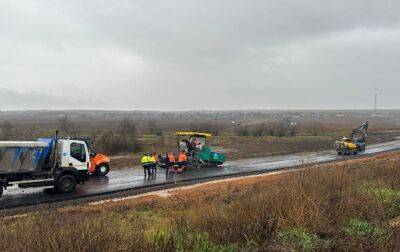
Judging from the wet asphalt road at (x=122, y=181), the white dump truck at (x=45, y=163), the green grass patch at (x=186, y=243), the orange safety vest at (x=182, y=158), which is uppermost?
the green grass patch at (x=186, y=243)

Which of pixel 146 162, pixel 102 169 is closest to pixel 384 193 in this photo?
pixel 146 162

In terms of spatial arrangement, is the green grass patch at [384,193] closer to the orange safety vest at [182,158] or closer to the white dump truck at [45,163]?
the white dump truck at [45,163]

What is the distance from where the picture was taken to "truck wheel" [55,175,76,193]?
67.5 feet

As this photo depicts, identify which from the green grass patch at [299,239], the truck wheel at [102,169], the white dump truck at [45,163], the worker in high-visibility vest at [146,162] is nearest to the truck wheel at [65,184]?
the white dump truck at [45,163]

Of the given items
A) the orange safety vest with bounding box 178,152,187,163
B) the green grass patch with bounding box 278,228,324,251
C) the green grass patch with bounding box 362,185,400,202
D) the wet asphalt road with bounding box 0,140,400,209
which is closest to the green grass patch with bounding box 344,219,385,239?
the green grass patch with bounding box 278,228,324,251

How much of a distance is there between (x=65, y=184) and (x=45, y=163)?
1281 mm

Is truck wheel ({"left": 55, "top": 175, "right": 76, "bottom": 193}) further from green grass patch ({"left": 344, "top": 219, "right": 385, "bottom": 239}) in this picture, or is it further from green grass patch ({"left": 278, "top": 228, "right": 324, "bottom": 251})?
green grass patch ({"left": 344, "top": 219, "right": 385, "bottom": 239})

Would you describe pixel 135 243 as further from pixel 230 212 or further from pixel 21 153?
pixel 21 153

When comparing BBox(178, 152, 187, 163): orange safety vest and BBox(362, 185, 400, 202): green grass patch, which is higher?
BBox(362, 185, 400, 202): green grass patch

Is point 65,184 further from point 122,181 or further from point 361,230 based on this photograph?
point 361,230

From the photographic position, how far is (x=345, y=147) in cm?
4391

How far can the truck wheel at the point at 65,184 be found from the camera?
67.5 feet

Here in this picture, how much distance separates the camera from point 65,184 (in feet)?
68.2

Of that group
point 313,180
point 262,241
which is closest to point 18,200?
point 313,180
